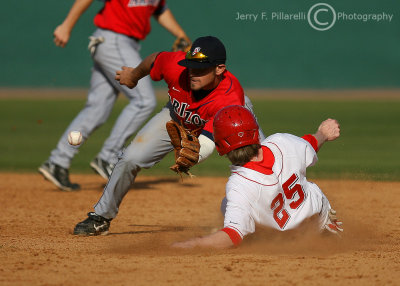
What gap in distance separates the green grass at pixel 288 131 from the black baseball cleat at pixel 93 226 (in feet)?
12.0

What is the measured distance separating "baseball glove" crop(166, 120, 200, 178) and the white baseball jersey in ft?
1.29

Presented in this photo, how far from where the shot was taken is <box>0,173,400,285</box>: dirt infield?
3.54 meters

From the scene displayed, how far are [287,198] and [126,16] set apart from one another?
3.93 metres

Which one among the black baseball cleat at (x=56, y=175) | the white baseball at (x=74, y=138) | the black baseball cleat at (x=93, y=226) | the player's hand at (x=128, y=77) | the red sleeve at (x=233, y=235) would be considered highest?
the player's hand at (x=128, y=77)

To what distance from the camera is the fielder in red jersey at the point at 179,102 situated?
14.5ft

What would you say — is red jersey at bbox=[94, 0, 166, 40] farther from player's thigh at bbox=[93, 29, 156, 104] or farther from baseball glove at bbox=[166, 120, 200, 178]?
baseball glove at bbox=[166, 120, 200, 178]

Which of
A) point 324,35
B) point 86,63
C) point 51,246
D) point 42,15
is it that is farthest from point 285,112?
point 51,246

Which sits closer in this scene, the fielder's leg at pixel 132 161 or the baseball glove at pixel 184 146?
the baseball glove at pixel 184 146

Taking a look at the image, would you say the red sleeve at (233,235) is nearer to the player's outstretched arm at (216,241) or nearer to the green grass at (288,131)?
the player's outstretched arm at (216,241)

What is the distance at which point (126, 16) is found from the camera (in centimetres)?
733

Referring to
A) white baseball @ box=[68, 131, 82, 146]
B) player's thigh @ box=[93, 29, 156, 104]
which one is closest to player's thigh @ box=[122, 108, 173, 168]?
white baseball @ box=[68, 131, 82, 146]

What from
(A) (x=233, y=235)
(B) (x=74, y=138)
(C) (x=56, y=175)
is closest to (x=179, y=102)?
(A) (x=233, y=235)

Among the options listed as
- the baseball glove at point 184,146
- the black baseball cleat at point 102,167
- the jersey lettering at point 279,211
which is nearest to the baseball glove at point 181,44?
the black baseball cleat at point 102,167

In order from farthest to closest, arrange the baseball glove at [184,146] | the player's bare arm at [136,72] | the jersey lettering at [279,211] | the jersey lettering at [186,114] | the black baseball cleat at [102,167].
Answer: the black baseball cleat at [102,167], the player's bare arm at [136,72], the jersey lettering at [186,114], the baseball glove at [184,146], the jersey lettering at [279,211]
